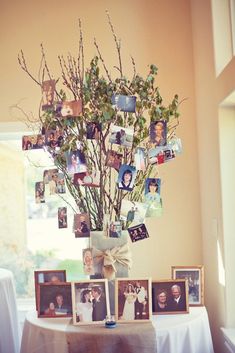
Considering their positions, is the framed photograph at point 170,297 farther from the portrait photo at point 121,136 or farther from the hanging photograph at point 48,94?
the hanging photograph at point 48,94

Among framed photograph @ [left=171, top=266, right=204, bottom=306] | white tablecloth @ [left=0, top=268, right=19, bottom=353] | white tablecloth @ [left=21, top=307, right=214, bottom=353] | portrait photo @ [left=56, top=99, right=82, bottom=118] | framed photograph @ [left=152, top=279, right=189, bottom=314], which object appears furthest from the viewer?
white tablecloth @ [left=0, top=268, right=19, bottom=353]

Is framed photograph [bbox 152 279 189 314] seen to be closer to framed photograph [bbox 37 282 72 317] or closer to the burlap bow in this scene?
the burlap bow

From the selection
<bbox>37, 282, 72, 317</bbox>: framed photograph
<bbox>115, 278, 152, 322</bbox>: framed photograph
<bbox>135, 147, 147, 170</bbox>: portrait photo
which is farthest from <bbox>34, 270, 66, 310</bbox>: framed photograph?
<bbox>135, 147, 147, 170</bbox>: portrait photo

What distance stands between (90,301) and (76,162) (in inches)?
25.6

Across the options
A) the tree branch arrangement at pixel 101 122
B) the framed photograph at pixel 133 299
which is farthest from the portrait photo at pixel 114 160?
the framed photograph at pixel 133 299

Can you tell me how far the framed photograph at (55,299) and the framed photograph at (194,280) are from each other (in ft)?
2.01

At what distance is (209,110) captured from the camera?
2.62 m

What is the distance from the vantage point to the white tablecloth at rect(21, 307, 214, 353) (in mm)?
1879

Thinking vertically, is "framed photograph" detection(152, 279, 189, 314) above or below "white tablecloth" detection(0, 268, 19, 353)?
above

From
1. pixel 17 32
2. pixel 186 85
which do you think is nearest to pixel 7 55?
pixel 17 32

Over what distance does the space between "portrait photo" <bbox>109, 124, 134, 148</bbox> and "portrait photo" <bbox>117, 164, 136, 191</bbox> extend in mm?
110

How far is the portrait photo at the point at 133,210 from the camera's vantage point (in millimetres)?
2049

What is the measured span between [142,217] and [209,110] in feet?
3.05

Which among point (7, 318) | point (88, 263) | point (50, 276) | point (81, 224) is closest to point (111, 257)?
point (88, 263)
